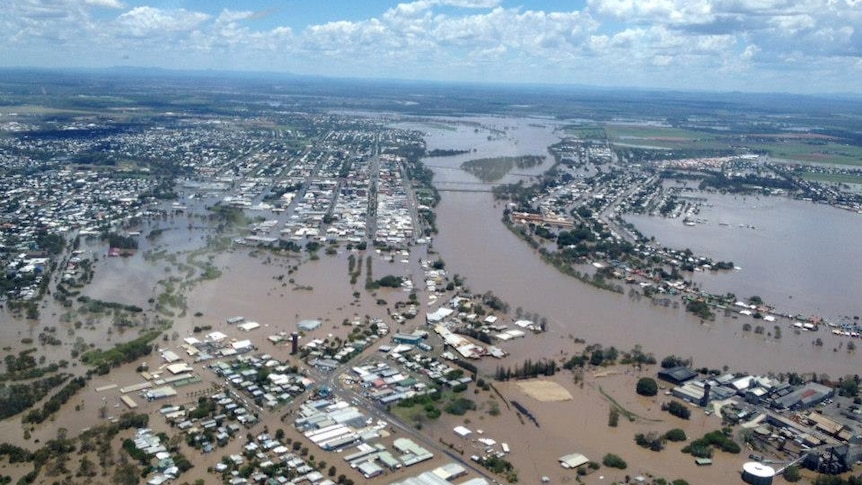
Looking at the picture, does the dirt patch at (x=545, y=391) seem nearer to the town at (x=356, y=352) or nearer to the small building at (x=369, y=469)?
the town at (x=356, y=352)

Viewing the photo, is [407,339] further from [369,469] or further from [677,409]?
[677,409]

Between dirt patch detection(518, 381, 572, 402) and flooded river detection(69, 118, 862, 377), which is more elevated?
flooded river detection(69, 118, 862, 377)

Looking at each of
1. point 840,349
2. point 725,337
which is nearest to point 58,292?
point 725,337

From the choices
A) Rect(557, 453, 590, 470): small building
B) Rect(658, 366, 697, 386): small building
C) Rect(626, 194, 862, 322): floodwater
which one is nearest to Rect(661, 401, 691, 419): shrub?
Rect(658, 366, 697, 386): small building

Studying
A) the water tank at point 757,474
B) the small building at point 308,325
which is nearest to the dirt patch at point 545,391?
the water tank at point 757,474

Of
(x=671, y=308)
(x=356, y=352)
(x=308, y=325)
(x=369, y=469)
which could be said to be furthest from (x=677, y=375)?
(x=308, y=325)

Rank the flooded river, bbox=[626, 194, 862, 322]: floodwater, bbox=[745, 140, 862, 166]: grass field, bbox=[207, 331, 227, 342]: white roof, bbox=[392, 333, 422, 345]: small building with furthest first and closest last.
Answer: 1. bbox=[745, 140, 862, 166]: grass field
2. bbox=[626, 194, 862, 322]: floodwater
3. the flooded river
4. bbox=[392, 333, 422, 345]: small building
5. bbox=[207, 331, 227, 342]: white roof

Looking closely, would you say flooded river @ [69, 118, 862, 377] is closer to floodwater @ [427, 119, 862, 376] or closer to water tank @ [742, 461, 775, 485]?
floodwater @ [427, 119, 862, 376]
